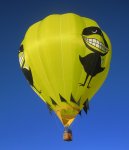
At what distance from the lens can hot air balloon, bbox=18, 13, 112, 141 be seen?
761 inches

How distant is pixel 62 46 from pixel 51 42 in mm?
406

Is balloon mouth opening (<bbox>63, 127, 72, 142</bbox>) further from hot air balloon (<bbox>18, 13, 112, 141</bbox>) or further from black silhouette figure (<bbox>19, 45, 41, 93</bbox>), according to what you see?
black silhouette figure (<bbox>19, 45, 41, 93</bbox>)

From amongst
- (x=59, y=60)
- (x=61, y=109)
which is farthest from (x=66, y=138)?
(x=59, y=60)

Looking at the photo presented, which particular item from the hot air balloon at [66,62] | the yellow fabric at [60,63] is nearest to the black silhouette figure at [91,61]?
the hot air balloon at [66,62]

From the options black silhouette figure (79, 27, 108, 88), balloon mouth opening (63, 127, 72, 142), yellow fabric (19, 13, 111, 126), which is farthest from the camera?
black silhouette figure (79, 27, 108, 88)

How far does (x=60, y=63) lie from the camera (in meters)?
19.4

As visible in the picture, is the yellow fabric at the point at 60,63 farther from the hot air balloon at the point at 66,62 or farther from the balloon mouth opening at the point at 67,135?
the balloon mouth opening at the point at 67,135

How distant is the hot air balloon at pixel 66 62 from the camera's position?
63.4ft

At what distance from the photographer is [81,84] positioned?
63.8 ft

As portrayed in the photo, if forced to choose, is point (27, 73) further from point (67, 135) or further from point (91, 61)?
point (67, 135)

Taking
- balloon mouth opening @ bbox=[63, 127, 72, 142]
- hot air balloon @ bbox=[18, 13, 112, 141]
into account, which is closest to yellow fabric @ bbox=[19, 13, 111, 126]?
hot air balloon @ bbox=[18, 13, 112, 141]

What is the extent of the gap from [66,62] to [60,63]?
0.21 meters

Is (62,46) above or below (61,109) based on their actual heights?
above

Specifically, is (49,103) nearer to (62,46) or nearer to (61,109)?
(61,109)
